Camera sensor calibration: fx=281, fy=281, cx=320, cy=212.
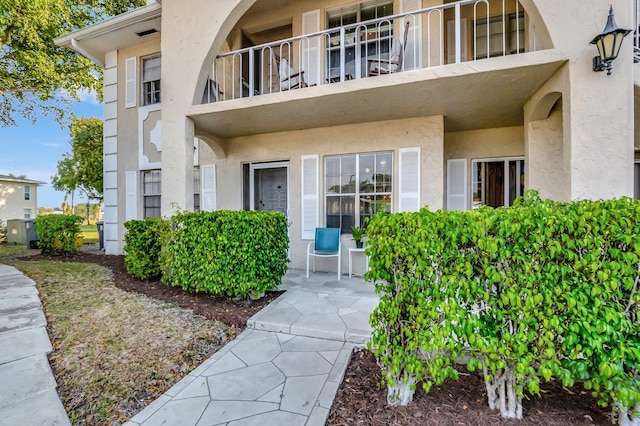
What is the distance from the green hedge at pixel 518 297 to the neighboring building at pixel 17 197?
2466cm

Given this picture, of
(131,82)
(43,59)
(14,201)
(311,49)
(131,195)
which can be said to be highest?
(43,59)

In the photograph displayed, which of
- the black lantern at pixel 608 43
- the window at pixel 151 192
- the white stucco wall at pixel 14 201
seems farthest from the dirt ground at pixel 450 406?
the white stucco wall at pixel 14 201

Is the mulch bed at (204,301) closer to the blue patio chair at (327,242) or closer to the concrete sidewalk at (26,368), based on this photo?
the concrete sidewalk at (26,368)

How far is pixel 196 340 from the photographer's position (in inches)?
119

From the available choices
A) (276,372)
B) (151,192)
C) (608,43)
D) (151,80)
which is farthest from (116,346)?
(151,80)

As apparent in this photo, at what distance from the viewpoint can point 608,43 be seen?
303cm

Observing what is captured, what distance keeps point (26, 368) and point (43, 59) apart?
10761mm

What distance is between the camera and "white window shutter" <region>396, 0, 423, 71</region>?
17.0ft

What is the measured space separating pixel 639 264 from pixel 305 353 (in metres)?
2.52

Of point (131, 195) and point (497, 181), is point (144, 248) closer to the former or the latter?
point (131, 195)

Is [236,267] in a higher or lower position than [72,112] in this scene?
lower

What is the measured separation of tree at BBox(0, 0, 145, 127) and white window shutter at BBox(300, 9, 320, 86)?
7.65 m

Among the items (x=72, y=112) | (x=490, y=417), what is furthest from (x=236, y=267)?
(x=72, y=112)

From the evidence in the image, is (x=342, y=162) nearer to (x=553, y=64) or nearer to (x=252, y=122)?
(x=252, y=122)
